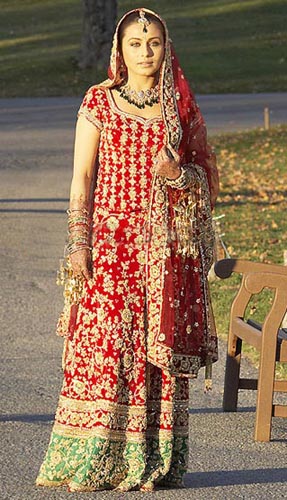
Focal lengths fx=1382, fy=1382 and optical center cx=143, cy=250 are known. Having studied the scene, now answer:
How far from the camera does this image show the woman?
5.49 metres

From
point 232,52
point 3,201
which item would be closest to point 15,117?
point 3,201

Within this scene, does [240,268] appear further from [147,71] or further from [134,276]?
[147,71]

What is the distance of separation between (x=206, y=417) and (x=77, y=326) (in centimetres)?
174

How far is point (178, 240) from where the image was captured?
557cm

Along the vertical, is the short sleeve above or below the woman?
above

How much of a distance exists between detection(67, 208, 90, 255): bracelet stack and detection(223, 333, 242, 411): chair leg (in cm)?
185

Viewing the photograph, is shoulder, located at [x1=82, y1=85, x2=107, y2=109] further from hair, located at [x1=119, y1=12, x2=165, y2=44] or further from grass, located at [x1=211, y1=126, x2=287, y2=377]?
grass, located at [x1=211, y1=126, x2=287, y2=377]

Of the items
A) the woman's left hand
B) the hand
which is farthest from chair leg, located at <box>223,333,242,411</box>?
the woman's left hand

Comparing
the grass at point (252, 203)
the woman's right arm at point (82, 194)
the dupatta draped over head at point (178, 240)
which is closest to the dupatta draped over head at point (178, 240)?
the dupatta draped over head at point (178, 240)

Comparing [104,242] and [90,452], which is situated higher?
[104,242]

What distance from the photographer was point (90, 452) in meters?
5.46

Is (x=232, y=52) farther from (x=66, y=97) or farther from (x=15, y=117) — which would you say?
(x=15, y=117)

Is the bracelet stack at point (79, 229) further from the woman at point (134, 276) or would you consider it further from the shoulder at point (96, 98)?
the shoulder at point (96, 98)

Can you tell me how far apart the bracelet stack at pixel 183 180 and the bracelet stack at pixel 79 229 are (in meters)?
0.37
